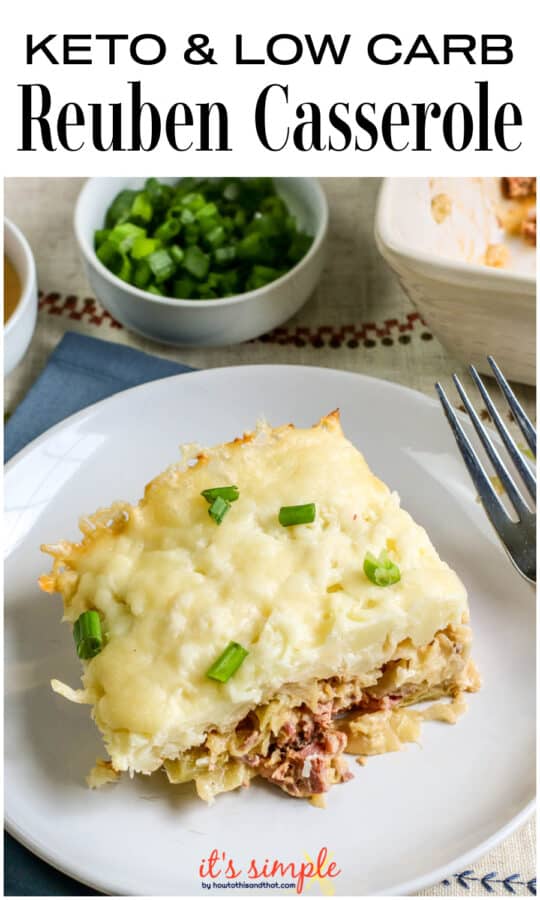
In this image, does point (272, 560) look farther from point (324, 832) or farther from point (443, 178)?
point (443, 178)

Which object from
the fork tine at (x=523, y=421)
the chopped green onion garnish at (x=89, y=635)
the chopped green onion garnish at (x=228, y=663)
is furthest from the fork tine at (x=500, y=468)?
the chopped green onion garnish at (x=89, y=635)

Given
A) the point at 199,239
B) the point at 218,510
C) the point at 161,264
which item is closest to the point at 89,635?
the point at 218,510

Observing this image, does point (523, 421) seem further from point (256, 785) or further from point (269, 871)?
point (269, 871)

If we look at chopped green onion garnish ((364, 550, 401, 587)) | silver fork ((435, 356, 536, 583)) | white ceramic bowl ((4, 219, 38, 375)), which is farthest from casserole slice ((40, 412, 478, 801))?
white ceramic bowl ((4, 219, 38, 375))

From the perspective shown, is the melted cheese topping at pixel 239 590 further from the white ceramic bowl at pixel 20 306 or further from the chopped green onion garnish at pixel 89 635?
the white ceramic bowl at pixel 20 306

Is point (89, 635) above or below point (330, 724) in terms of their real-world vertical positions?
above
